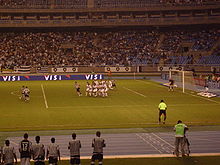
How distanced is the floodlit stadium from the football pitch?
0.23 ft

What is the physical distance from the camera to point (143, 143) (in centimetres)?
1855

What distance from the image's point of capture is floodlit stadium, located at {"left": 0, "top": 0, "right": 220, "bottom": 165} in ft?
72.1

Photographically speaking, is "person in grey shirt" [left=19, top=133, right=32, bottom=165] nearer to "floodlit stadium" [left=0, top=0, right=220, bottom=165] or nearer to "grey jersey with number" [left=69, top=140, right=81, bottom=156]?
"grey jersey with number" [left=69, top=140, right=81, bottom=156]

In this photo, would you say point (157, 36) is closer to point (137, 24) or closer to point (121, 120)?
point (137, 24)

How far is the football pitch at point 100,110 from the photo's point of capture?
927 inches

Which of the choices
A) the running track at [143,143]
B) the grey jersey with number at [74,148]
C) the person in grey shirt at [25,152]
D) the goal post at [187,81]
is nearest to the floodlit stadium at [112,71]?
the running track at [143,143]

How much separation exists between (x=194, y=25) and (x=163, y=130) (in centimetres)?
5908

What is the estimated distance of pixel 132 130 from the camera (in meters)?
21.7

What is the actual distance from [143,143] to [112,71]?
48.9 metres

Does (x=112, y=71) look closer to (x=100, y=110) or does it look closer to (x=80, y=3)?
(x=80, y=3)

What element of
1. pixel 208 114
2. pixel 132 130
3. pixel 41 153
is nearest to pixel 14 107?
pixel 132 130

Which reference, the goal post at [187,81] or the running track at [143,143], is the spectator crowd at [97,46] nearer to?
the goal post at [187,81]

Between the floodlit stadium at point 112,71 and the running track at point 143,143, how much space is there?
0.17 feet

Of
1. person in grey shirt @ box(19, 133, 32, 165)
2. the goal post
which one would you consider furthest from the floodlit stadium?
person in grey shirt @ box(19, 133, 32, 165)
